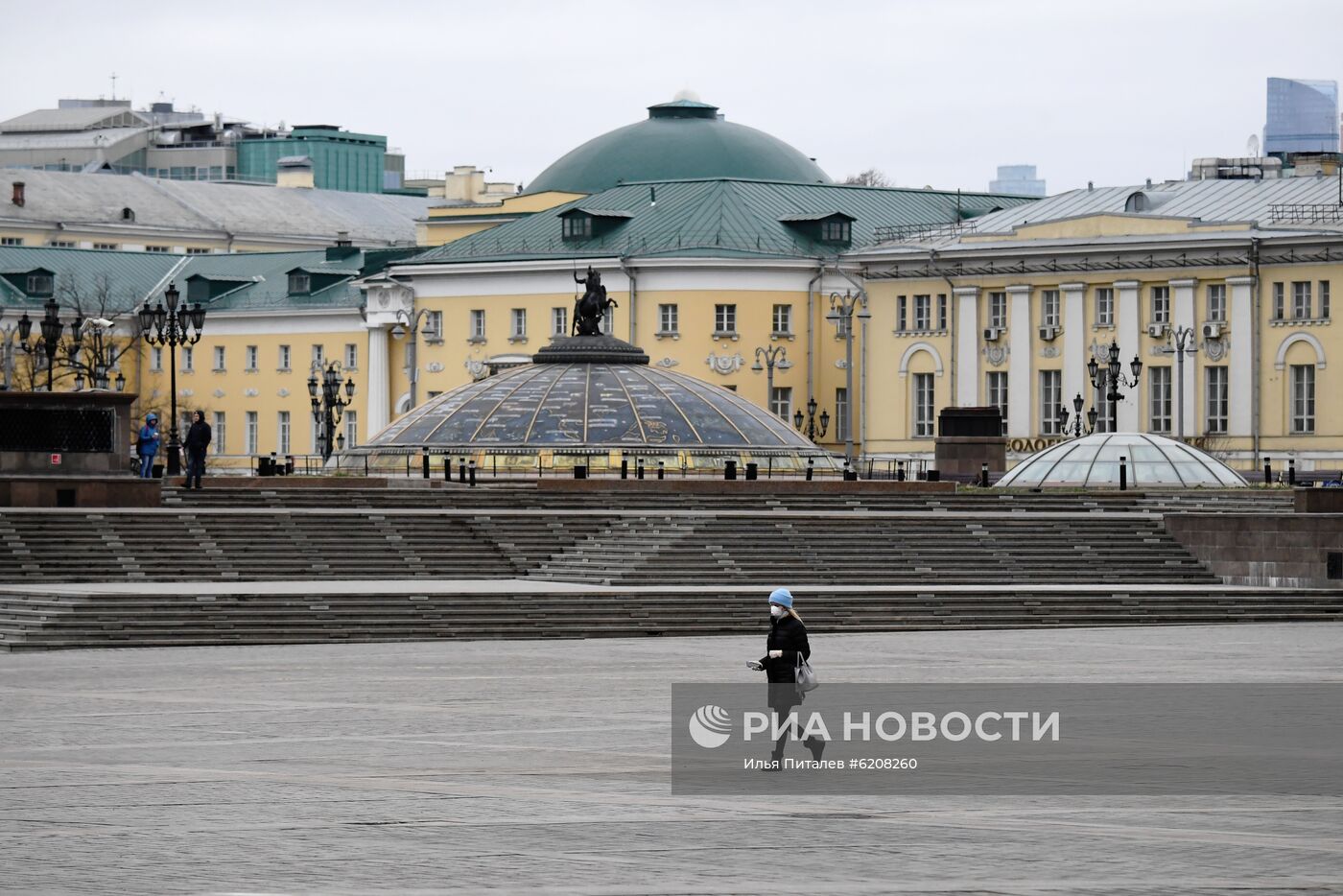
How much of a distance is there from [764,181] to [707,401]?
27.8 meters

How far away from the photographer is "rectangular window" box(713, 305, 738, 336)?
8331 cm

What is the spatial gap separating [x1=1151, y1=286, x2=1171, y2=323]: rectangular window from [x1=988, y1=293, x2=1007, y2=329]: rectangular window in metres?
4.85

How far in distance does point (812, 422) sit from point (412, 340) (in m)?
14.0

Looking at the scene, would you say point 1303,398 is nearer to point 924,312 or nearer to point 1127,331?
point 1127,331

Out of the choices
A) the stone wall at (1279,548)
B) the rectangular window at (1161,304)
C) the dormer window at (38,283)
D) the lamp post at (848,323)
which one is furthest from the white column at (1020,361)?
the stone wall at (1279,548)

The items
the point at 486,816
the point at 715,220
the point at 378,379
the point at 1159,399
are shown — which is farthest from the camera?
the point at 378,379

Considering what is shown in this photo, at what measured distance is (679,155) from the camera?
92375 mm

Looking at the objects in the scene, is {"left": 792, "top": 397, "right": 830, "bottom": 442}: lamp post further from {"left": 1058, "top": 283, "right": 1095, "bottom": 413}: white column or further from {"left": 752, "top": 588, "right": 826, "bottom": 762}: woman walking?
{"left": 752, "top": 588, "right": 826, "bottom": 762}: woman walking

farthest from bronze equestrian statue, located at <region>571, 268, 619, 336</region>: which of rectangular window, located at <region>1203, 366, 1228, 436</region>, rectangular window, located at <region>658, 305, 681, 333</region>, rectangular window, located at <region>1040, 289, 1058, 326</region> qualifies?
rectangular window, located at <region>658, 305, 681, 333</region>

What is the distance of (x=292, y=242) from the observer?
4424 inches

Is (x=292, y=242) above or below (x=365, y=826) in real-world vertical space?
above

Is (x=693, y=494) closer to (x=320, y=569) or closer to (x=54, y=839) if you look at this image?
(x=320, y=569)

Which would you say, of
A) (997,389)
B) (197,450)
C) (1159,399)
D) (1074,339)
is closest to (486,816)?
(197,450)

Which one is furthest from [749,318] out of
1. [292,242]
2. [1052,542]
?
[1052,542]
